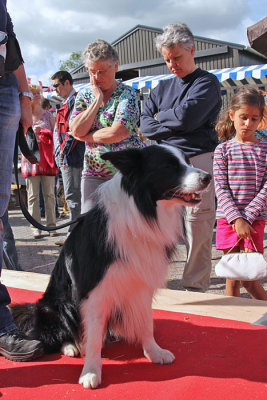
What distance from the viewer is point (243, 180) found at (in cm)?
306

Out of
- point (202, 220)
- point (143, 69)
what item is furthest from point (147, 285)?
point (143, 69)

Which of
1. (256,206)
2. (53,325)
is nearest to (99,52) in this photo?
(256,206)

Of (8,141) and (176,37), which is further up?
(176,37)

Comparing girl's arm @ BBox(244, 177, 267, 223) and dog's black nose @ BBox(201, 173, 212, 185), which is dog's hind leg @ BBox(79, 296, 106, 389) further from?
girl's arm @ BBox(244, 177, 267, 223)

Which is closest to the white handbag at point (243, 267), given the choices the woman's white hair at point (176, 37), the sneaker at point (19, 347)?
the sneaker at point (19, 347)

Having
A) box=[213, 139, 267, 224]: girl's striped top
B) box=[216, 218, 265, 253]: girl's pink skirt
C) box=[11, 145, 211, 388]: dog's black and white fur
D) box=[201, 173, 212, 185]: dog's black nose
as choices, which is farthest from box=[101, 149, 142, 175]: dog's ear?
box=[216, 218, 265, 253]: girl's pink skirt

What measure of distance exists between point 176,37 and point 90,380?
261cm

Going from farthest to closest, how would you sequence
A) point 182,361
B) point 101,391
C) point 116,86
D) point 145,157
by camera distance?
point 116,86 < point 182,361 < point 145,157 < point 101,391

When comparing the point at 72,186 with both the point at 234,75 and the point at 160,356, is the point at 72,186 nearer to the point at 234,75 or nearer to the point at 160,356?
the point at 160,356

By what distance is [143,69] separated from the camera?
2161 centimetres

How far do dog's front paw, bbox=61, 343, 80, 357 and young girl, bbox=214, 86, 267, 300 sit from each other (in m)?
1.47

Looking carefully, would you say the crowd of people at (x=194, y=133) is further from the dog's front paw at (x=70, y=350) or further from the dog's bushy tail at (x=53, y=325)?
the dog's front paw at (x=70, y=350)

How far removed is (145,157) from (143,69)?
Result: 20894 mm

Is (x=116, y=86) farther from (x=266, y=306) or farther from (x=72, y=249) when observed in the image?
(x=266, y=306)
